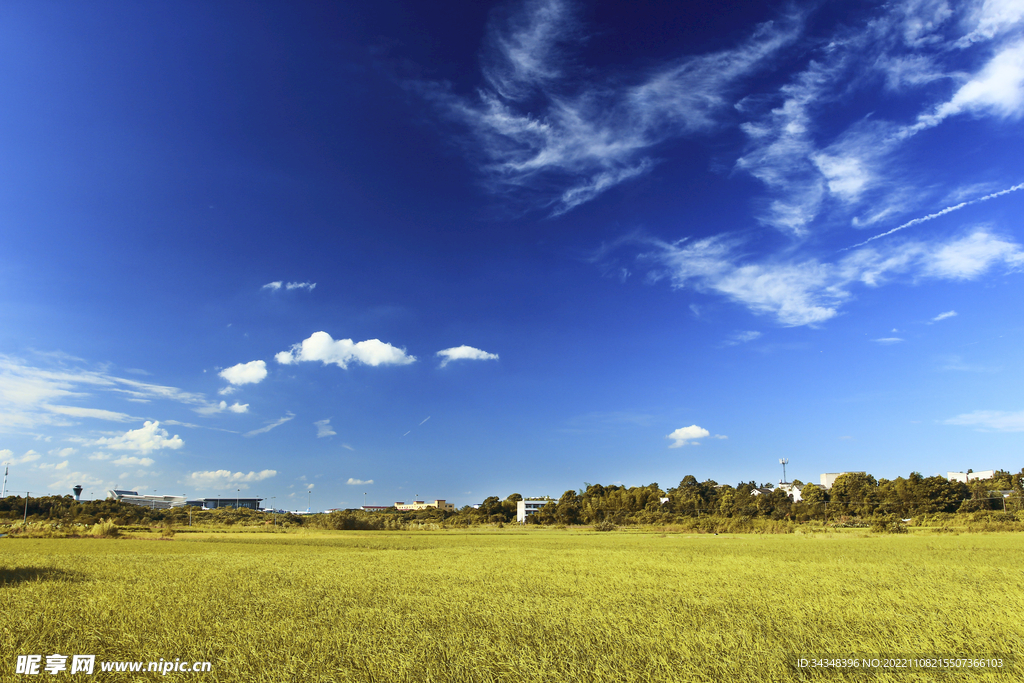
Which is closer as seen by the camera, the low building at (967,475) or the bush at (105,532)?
the bush at (105,532)

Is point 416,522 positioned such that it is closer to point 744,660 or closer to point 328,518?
point 328,518

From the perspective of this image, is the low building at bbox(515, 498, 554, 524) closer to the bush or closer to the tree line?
the tree line

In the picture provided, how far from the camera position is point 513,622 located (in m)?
9.48

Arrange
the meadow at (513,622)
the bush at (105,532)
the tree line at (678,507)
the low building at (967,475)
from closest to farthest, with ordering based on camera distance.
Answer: the meadow at (513,622), the bush at (105,532), the tree line at (678,507), the low building at (967,475)

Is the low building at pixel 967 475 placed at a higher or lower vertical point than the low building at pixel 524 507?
higher

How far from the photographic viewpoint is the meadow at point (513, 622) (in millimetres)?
6672

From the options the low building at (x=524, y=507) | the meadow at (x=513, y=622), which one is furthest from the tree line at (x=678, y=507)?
the meadow at (x=513, y=622)

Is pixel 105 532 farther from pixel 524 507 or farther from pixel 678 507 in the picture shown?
pixel 524 507

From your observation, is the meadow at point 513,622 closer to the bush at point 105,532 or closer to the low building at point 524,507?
the bush at point 105,532

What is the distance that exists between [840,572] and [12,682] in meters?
21.9

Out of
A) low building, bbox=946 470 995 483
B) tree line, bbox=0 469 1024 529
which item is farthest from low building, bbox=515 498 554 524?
low building, bbox=946 470 995 483

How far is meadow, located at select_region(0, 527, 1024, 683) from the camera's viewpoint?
6672 mm

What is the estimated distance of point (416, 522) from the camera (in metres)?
94.8

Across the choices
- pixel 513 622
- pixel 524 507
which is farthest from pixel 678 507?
pixel 513 622
